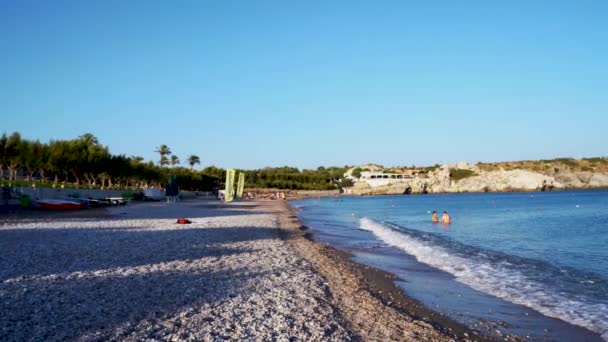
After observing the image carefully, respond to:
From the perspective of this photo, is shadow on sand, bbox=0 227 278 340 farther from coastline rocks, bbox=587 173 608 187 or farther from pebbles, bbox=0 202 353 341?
coastline rocks, bbox=587 173 608 187

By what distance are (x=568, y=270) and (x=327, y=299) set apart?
9.96m

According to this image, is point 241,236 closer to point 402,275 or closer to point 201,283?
point 402,275

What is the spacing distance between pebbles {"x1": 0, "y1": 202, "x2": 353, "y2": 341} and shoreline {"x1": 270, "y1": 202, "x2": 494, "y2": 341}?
1.54ft

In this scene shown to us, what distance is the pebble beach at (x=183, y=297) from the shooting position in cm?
723

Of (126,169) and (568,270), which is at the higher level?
(126,169)

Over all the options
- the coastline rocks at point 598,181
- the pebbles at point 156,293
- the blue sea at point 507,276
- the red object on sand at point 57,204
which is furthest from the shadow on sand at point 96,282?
the coastline rocks at point 598,181

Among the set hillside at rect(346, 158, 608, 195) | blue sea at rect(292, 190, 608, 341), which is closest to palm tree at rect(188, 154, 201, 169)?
hillside at rect(346, 158, 608, 195)

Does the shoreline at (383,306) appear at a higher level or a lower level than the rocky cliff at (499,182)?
lower

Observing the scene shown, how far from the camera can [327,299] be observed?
10344mm

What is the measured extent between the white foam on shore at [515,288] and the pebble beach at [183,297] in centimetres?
299

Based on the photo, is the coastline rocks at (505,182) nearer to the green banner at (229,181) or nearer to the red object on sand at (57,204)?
the green banner at (229,181)

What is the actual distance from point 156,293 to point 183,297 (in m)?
0.61

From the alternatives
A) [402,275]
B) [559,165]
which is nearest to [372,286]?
[402,275]

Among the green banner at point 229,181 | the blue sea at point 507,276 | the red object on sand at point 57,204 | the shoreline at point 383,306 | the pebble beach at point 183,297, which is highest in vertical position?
the green banner at point 229,181
